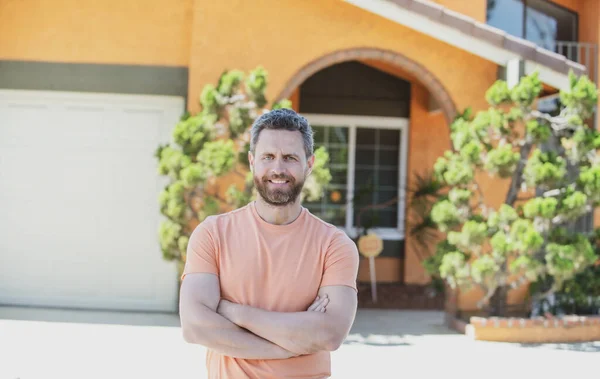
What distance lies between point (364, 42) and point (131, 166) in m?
3.16

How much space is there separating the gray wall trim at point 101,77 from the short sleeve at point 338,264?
6.78 meters

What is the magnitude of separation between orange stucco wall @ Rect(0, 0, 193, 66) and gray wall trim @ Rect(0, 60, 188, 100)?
9cm

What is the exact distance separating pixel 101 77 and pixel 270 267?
7.20 m

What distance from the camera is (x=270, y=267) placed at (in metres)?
2.40

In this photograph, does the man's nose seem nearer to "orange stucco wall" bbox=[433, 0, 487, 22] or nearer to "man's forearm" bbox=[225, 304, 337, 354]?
"man's forearm" bbox=[225, 304, 337, 354]

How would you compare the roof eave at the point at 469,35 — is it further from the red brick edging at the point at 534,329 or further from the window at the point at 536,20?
the window at the point at 536,20

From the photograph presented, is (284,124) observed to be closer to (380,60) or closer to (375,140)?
(380,60)

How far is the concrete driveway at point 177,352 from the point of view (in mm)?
6125

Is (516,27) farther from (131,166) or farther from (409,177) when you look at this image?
(131,166)

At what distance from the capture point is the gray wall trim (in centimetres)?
900

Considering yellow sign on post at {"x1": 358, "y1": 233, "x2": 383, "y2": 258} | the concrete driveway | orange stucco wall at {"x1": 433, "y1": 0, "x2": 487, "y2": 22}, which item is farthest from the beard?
orange stucco wall at {"x1": 433, "y1": 0, "x2": 487, "y2": 22}

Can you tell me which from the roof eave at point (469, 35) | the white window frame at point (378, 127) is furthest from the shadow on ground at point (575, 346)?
the white window frame at point (378, 127)

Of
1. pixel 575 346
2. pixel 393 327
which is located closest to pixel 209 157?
pixel 393 327

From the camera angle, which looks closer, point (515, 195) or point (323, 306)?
point (323, 306)
